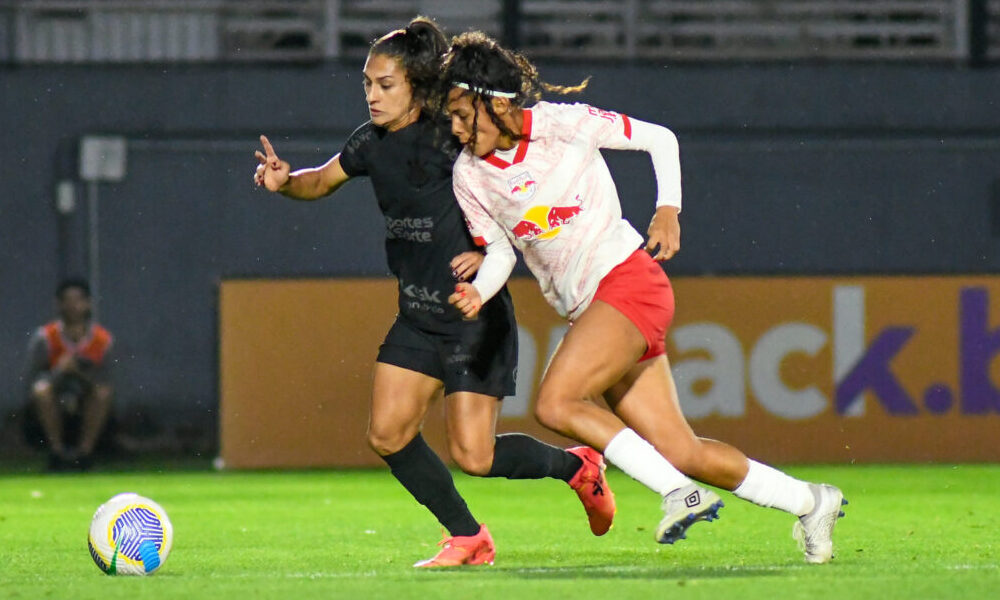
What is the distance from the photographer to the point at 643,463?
532 cm

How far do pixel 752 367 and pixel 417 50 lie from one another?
643 centimetres

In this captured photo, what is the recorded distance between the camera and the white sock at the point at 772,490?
18.0ft

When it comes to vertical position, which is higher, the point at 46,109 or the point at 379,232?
the point at 46,109

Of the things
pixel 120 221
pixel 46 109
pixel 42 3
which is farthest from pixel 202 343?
pixel 42 3

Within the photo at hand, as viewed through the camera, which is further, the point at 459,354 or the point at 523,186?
the point at 459,354

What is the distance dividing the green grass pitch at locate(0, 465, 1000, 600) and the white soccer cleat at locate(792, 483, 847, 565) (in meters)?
0.06

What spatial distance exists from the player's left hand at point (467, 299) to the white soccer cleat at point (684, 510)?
0.89 metres

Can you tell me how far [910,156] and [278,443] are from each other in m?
6.38

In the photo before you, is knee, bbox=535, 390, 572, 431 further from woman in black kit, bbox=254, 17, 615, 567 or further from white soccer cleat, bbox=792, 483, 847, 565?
white soccer cleat, bbox=792, 483, 847, 565

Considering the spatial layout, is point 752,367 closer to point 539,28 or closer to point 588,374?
point 539,28

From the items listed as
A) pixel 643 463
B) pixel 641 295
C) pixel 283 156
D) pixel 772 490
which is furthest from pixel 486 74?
pixel 283 156

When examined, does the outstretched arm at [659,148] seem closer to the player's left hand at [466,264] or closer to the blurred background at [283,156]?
the player's left hand at [466,264]

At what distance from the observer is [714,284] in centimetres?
1195

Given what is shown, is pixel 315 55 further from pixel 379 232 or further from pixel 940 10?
pixel 940 10
